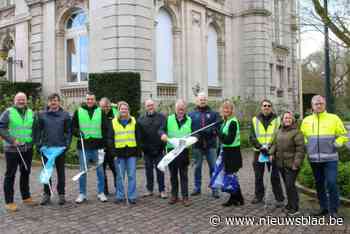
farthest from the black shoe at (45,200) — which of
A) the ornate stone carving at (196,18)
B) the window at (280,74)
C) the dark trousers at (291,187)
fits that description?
the window at (280,74)

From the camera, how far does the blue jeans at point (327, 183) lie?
20.7ft

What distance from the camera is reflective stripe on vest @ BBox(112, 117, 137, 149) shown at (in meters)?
7.59

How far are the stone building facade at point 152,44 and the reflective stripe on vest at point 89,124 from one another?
23.0 ft

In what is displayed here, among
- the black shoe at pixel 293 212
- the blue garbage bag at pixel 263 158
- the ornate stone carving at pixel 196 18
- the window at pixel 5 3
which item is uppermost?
the window at pixel 5 3

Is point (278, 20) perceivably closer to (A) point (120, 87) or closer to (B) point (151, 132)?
(A) point (120, 87)

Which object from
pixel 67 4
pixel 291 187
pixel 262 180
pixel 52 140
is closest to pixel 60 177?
pixel 52 140

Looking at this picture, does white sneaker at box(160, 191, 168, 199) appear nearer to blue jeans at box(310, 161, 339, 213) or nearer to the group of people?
the group of people

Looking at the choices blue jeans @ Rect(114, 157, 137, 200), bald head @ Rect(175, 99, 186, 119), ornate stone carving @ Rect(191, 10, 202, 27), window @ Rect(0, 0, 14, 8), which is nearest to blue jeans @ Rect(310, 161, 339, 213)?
bald head @ Rect(175, 99, 186, 119)

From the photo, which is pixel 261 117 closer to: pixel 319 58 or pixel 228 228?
pixel 228 228

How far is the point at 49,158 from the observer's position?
7.46m

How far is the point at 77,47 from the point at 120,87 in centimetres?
509

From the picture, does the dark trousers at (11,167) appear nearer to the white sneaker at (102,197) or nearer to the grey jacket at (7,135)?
the grey jacket at (7,135)

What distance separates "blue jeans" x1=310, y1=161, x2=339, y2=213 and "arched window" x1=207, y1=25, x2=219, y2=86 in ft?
51.4

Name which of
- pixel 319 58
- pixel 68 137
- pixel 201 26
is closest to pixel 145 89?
pixel 201 26
